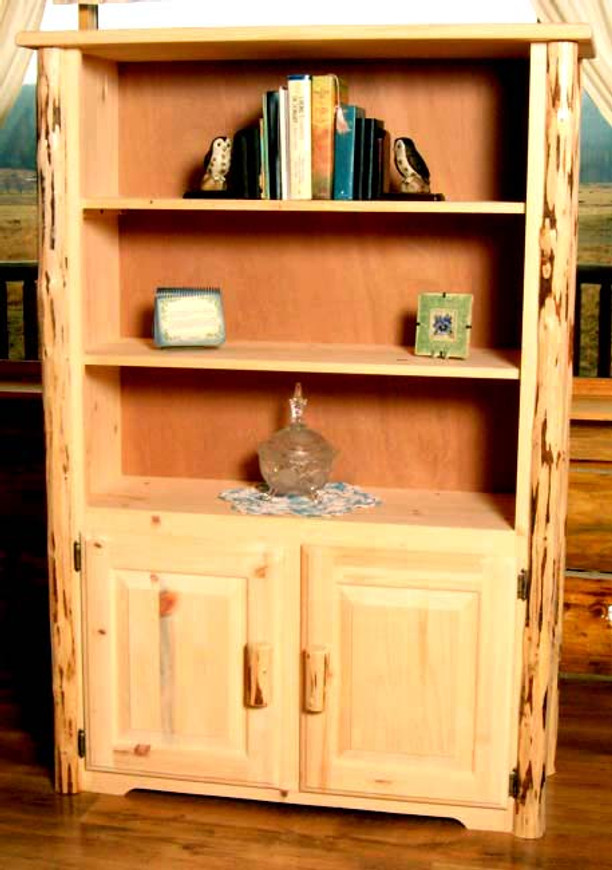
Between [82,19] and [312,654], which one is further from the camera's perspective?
[82,19]

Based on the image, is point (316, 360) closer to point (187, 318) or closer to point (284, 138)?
point (187, 318)

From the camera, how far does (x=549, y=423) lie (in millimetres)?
2811

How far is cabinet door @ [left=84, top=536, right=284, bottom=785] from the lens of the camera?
9.75 feet

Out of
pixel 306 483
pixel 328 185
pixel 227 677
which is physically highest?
Answer: pixel 328 185

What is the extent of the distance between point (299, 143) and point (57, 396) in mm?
817

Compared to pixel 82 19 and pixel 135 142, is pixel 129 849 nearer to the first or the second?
pixel 135 142

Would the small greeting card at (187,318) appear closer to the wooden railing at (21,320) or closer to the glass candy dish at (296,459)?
the glass candy dish at (296,459)

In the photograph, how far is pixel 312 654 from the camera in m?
2.95

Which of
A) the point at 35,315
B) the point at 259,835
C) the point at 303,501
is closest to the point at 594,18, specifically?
the point at 303,501

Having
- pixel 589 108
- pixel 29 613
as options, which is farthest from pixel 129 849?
pixel 589 108

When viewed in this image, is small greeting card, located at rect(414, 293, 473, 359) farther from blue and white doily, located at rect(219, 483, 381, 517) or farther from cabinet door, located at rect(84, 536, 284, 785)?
cabinet door, located at rect(84, 536, 284, 785)

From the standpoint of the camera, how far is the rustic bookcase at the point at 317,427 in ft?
→ 9.37

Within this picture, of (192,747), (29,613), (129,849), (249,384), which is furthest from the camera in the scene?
(29,613)

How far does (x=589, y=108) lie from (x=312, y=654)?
7.59 feet
